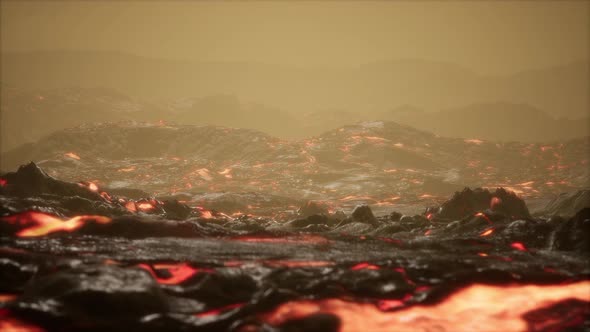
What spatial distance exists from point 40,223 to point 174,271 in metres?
1.99

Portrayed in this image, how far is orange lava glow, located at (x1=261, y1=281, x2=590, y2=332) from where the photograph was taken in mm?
2932

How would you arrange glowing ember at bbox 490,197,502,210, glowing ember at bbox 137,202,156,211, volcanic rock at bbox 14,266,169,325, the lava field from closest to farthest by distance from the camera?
volcanic rock at bbox 14,266,169,325, the lava field, glowing ember at bbox 137,202,156,211, glowing ember at bbox 490,197,502,210

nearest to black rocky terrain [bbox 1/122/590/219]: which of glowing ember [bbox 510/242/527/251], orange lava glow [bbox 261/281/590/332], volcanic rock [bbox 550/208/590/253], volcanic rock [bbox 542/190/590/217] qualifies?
volcanic rock [bbox 542/190/590/217]

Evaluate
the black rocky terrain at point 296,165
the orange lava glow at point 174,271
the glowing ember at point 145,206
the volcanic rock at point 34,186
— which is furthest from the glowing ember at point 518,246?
the black rocky terrain at point 296,165

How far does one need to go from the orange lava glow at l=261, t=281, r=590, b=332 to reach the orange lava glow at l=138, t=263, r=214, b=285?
0.95 meters

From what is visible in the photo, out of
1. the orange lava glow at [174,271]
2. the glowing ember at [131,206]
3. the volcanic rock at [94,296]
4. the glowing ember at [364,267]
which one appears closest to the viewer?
the volcanic rock at [94,296]

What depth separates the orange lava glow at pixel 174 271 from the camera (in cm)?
347

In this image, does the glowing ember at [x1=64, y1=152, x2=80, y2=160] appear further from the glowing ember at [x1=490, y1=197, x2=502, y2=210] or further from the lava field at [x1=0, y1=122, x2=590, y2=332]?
the glowing ember at [x1=490, y1=197, x2=502, y2=210]

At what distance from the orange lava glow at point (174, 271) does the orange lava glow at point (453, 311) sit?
37.3 inches

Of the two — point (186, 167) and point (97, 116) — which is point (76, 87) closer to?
point (97, 116)

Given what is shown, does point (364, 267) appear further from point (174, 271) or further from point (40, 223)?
point (40, 223)

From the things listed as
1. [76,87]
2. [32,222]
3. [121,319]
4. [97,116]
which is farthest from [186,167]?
[76,87]

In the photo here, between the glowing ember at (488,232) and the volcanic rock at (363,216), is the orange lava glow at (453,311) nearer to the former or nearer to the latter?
the glowing ember at (488,232)

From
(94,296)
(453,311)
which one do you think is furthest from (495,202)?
(94,296)
